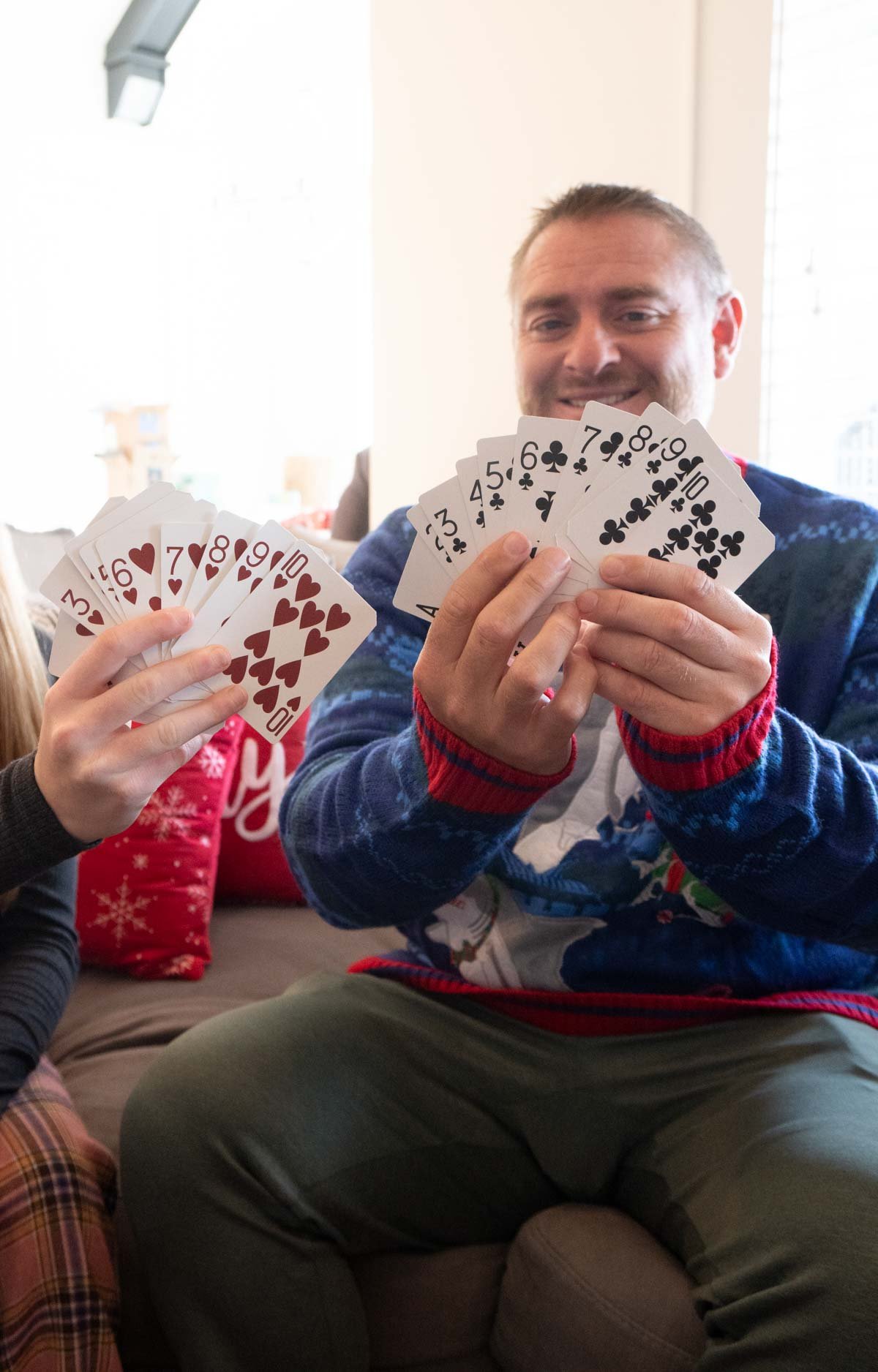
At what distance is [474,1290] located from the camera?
1396 mm

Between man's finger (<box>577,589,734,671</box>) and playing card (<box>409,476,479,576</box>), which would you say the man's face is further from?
man's finger (<box>577,589,734,671</box>)

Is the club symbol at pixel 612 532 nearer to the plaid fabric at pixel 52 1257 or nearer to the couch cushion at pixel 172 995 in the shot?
the plaid fabric at pixel 52 1257

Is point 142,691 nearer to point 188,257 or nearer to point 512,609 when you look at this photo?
point 512,609

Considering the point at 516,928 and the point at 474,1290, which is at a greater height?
the point at 516,928

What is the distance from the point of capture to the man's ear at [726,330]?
73.9 inches

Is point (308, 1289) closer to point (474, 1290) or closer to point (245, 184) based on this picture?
point (474, 1290)

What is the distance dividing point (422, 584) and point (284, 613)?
0.48ft

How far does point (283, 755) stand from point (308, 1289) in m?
1.04

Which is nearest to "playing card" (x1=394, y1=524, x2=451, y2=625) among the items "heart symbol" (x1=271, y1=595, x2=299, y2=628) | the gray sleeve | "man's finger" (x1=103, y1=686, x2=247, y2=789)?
"heart symbol" (x1=271, y1=595, x2=299, y2=628)

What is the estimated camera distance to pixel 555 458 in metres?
1.20

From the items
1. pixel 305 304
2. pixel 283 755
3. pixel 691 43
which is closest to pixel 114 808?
pixel 283 755

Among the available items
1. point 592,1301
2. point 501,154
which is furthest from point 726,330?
point 501,154

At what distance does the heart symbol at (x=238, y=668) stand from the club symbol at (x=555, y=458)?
35 cm

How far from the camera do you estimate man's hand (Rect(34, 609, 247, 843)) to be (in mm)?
1071
